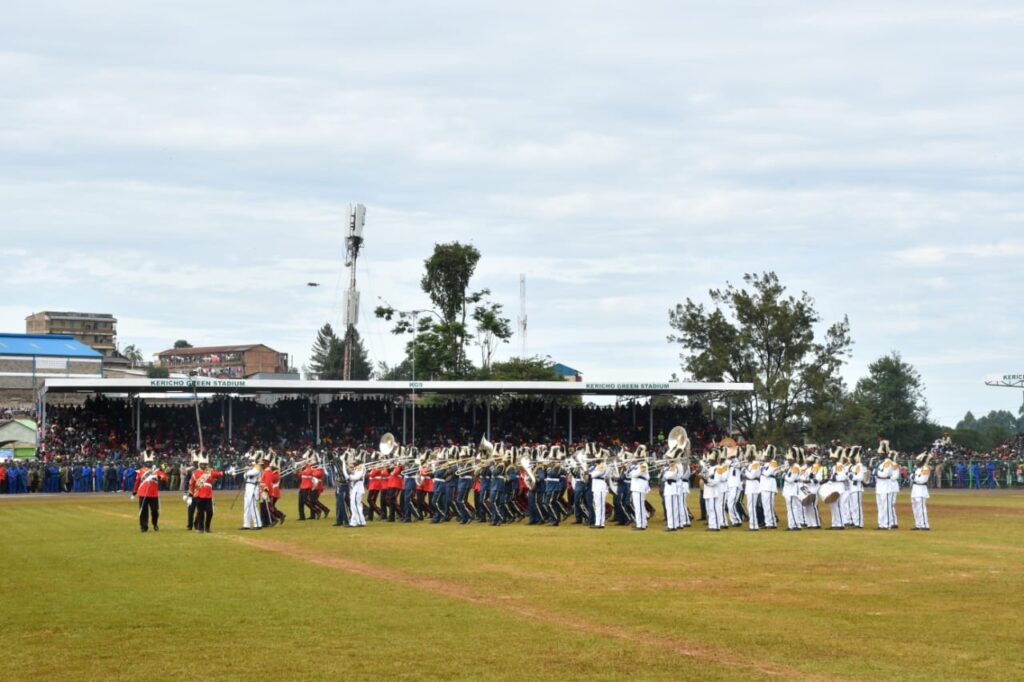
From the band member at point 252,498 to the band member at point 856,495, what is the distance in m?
15.0

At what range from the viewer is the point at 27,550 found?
2614 centimetres

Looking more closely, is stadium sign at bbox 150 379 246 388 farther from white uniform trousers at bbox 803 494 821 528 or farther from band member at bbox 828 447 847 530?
band member at bbox 828 447 847 530

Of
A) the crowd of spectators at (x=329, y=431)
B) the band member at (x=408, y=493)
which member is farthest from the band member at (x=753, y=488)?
the crowd of spectators at (x=329, y=431)

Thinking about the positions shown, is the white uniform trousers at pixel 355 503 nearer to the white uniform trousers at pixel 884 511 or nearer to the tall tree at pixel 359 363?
the white uniform trousers at pixel 884 511

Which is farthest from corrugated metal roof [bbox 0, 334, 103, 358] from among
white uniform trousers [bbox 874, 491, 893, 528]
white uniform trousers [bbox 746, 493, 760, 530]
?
white uniform trousers [bbox 874, 491, 893, 528]

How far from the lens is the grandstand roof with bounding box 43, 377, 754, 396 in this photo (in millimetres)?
60562

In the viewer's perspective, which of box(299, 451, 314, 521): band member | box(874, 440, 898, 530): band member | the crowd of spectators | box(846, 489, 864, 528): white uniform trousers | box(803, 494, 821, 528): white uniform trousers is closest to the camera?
box(874, 440, 898, 530): band member

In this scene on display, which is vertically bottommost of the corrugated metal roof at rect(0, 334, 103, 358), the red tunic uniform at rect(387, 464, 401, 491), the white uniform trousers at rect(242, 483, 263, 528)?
the white uniform trousers at rect(242, 483, 263, 528)

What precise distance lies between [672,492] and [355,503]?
27.5 ft

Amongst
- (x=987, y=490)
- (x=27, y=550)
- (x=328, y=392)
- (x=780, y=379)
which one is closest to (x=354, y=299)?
(x=328, y=392)

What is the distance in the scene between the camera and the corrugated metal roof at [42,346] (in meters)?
81.9

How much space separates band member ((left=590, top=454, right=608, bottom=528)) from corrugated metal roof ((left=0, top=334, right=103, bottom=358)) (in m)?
57.6

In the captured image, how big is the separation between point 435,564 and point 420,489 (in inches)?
505

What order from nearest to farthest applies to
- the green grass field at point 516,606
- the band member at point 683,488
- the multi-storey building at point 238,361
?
the green grass field at point 516,606
the band member at point 683,488
the multi-storey building at point 238,361
